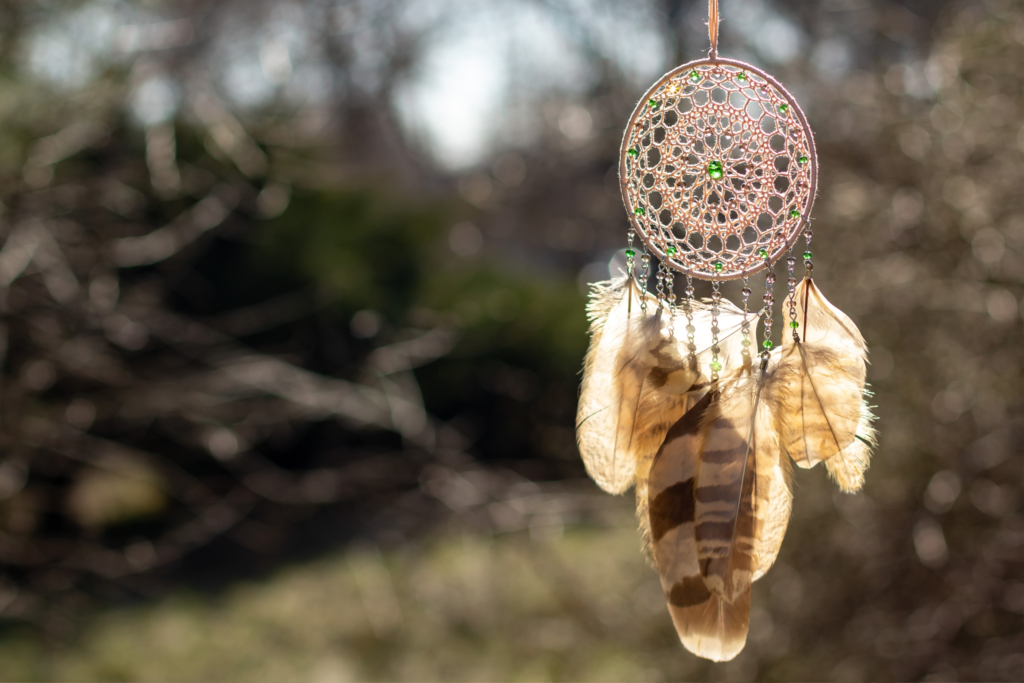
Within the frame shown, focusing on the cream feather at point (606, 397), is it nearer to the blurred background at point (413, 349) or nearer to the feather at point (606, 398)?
the feather at point (606, 398)

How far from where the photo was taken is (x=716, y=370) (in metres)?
0.54

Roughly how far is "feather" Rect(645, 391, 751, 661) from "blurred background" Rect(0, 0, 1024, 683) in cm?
118

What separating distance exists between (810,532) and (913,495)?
0.26 m

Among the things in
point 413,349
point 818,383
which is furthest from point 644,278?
point 413,349

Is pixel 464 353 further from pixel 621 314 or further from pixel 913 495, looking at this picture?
pixel 621 314

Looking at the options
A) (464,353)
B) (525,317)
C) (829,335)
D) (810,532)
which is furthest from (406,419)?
(829,335)

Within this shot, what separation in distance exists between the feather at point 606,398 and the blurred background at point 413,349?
3.80 feet

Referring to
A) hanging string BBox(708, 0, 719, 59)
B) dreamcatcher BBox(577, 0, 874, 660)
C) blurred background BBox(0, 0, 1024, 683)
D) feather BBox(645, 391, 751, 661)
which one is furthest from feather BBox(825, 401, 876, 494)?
blurred background BBox(0, 0, 1024, 683)

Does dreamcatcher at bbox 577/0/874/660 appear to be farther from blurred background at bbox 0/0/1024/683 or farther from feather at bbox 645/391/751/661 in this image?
blurred background at bbox 0/0/1024/683

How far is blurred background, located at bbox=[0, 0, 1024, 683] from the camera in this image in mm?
1511

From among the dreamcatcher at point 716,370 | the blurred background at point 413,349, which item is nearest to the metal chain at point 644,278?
the dreamcatcher at point 716,370

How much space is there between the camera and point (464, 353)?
10.6ft

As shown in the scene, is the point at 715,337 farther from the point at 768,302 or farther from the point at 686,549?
the point at 686,549

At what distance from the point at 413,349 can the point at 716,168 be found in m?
2.36
